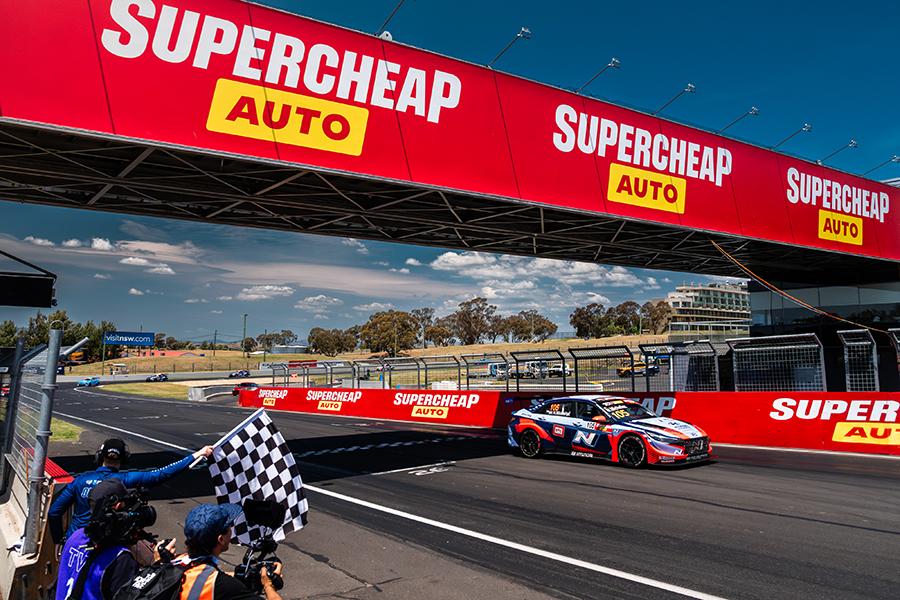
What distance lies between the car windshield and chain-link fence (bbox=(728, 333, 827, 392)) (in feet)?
13.2

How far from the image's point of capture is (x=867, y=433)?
12.0m

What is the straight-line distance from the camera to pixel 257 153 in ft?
29.7

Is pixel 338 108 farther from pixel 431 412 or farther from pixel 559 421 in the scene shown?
pixel 431 412

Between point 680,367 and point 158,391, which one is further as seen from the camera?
point 158,391

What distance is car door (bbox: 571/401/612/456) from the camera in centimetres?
1125

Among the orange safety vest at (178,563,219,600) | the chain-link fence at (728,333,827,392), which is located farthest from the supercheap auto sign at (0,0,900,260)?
the orange safety vest at (178,563,219,600)

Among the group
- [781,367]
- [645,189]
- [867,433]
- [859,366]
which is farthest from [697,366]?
[645,189]

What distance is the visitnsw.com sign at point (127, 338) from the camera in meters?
97.3

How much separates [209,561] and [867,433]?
1401 centimetres

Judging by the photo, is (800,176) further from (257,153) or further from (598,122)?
(257,153)

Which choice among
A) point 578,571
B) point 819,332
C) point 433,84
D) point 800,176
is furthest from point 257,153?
point 819,332

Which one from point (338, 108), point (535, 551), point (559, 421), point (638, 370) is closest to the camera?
point (535, 551)

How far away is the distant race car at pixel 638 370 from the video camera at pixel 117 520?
13.6 meters

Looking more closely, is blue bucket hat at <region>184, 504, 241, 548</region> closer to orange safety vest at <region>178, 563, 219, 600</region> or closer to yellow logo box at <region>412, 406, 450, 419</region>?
orange safety vest at <region>178, 563, 219, 600</region>
